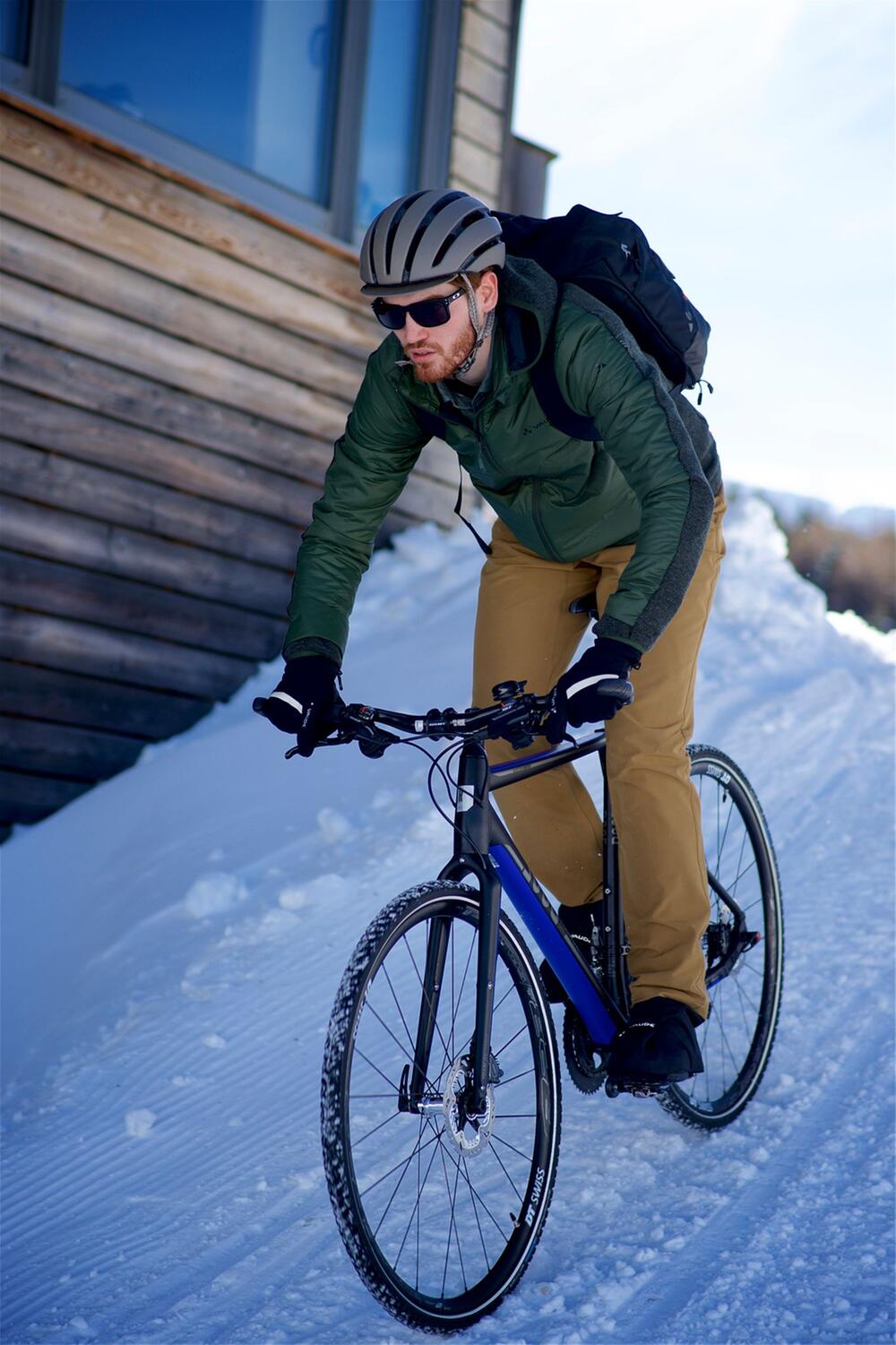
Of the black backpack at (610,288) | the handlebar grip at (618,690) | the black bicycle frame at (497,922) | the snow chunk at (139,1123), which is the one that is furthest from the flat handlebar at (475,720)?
the snow chunk at (139,1123)

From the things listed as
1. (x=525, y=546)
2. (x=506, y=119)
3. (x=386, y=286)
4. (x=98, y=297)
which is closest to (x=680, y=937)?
(x=525, y=546)

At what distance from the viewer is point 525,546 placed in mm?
2996

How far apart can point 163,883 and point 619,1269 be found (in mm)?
2311

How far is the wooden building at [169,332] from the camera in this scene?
4.95 meters

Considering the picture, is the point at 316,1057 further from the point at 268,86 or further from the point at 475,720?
the point at 268,86

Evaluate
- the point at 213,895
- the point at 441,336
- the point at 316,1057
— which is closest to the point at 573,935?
the point at 316,1057

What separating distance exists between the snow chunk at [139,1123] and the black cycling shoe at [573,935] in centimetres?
110

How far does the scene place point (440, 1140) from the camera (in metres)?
2.38

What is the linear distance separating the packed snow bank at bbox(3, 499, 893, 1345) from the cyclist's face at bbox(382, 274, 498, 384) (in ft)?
6.06

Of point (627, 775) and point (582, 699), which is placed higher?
point (582, 699)

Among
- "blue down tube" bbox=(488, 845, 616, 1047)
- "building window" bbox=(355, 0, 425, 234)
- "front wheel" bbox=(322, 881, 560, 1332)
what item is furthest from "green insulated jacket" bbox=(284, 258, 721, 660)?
"building window" bbox=(355, 0, 425, 234)

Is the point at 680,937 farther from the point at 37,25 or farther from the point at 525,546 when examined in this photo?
the point at 37,25

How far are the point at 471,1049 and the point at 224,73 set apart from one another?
16.2 feet

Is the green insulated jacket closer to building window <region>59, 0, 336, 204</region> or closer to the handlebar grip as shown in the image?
the handlebar grip
